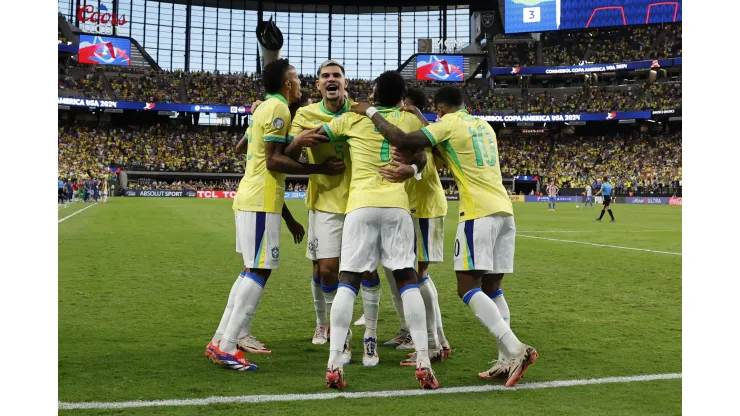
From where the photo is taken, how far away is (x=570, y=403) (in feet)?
14.3

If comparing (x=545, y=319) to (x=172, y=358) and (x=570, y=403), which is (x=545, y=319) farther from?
(x=172, y=358)

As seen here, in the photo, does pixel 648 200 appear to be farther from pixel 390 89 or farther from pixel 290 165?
pixel 290 165

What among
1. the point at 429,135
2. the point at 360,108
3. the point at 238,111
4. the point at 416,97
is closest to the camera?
the point at 429,135

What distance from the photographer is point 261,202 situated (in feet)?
18.0

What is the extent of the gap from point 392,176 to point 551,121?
67.1 meters

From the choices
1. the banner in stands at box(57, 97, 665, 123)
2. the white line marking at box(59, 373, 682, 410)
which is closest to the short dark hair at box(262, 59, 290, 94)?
the white line marking at box(59, 373, 682, 410)

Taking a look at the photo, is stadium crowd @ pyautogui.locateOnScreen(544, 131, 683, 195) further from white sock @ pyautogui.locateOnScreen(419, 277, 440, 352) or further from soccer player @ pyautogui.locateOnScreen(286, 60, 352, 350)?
soccer player @ pyautogui.locateOnScreen(286, 60, 352, 350)

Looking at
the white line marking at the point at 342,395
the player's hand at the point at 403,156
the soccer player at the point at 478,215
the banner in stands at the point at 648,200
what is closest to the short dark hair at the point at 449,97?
the soccer player at the point at 478,215

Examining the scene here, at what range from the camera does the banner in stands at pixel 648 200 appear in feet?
166

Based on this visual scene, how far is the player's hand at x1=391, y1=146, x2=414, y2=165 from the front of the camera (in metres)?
4.93

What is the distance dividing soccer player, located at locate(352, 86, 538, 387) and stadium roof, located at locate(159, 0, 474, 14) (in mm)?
79587

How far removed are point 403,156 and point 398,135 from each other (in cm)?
20

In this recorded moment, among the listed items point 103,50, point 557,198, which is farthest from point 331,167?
point 103,50

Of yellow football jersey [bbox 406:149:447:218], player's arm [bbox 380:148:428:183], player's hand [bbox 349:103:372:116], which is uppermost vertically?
player's hand [bbox 349:103:372:116]
